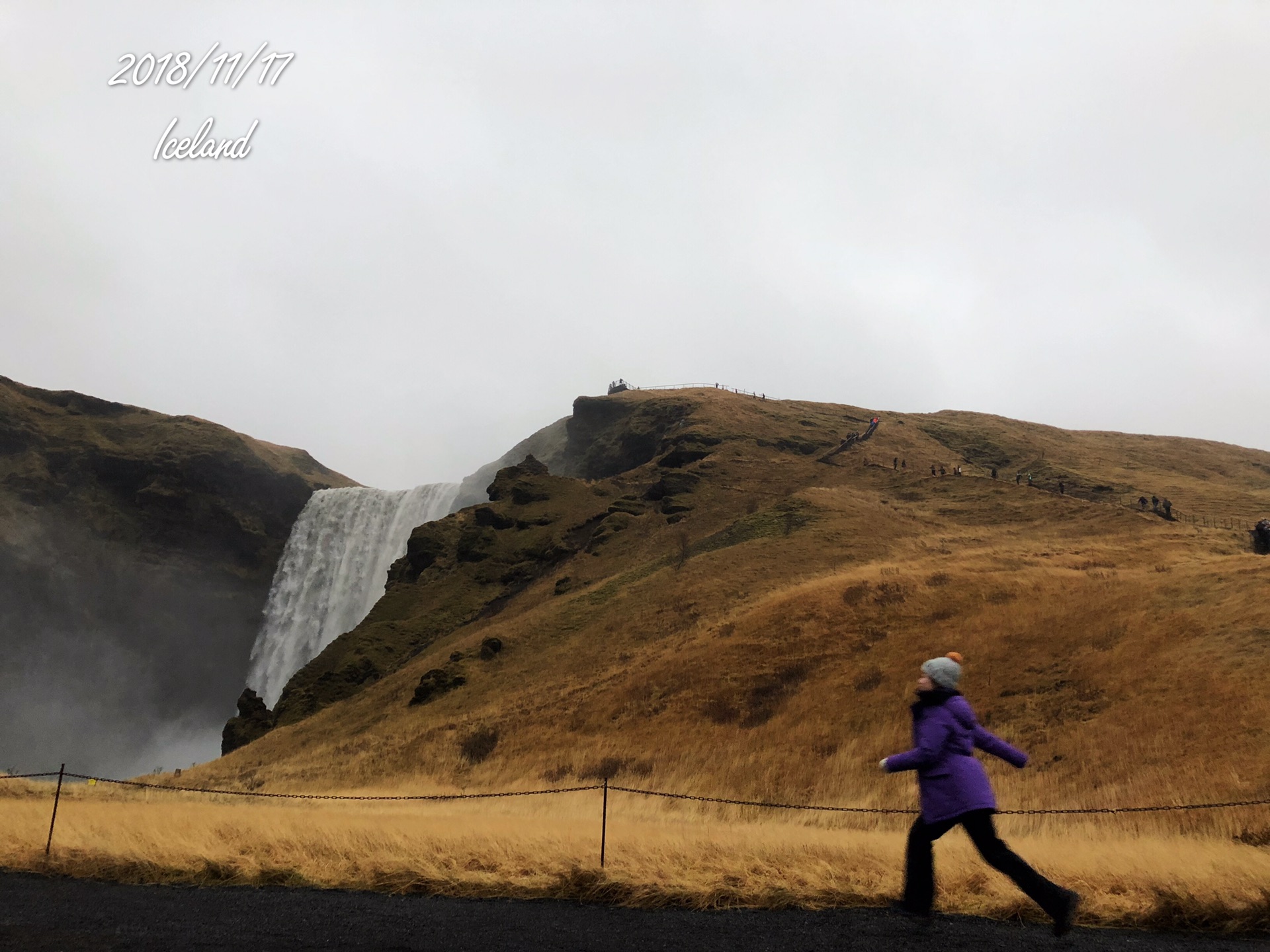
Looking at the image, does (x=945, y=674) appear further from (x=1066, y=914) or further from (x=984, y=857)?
(x=1066, y=914)

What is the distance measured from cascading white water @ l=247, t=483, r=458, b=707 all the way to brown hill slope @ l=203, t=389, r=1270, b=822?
13938mm

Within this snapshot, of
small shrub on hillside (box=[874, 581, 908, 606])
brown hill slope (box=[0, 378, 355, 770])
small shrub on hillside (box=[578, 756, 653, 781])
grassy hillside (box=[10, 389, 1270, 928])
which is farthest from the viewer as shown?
brown hill slope (box=[0, 378, 355, 770])

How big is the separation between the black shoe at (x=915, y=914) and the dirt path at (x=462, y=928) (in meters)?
0.08

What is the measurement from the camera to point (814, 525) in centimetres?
4209

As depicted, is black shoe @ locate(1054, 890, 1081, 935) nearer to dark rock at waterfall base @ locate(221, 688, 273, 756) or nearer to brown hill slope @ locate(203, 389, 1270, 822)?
brown hill slope @ locate(203, 389, 1270, 822)

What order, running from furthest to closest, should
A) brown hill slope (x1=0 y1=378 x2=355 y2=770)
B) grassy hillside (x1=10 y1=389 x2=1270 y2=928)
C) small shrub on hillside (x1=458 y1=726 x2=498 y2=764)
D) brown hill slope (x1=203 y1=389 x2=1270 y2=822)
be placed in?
1. brown hill slope (x1=0 y1=378 x2=355 y2=770)
2. small shrub on hillside (x1=458 y1=726 x2=498 y2=764)
3. brown hill slope (x1=203 y1=389 x2=1270 y2=822)
4. grassy hillside (x1=10 y1=389 x2=1270 y2=928)

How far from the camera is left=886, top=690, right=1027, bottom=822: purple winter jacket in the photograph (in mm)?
6238

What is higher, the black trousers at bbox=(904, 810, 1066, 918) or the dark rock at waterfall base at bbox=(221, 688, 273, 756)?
the black trousers at bbox=(904, 810, 1066, 918)

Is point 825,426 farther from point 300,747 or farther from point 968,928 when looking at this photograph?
point 968,928

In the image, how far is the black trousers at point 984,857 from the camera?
5.98 m

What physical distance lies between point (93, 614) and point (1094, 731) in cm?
7549

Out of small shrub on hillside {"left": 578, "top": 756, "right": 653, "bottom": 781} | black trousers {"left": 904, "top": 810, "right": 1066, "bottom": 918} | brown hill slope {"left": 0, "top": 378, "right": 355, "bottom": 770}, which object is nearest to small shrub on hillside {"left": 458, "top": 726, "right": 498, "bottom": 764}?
small shrub on hillside {"left": 578, "top": 756, "right": 653, "bottom": 781}

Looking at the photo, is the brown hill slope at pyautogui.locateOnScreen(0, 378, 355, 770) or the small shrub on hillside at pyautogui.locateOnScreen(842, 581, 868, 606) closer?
the small shrub on hillside at pyautogui.locateOnScreen(842, 581, 868, 606)

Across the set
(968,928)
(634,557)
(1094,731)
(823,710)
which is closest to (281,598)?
(634,557)
